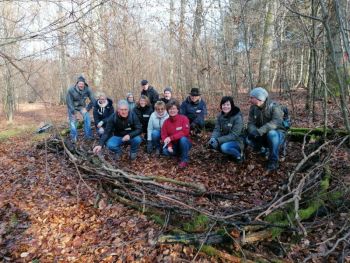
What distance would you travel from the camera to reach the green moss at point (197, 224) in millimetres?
3695

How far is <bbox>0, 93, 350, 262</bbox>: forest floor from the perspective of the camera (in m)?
3.62

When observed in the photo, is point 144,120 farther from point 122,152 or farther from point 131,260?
point 131,260

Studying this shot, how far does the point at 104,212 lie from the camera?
181 inches

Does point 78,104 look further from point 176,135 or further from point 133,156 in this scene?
point 176,135

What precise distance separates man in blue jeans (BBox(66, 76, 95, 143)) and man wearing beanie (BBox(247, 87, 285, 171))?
5.03m

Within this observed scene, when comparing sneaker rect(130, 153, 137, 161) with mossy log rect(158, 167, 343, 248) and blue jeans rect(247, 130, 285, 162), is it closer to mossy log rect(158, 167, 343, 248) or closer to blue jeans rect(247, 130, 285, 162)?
blue jeans rect(247, 130, 285, 162)

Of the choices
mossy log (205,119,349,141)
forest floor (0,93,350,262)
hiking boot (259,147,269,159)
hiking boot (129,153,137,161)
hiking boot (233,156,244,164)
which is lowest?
forest floor (0,93,350,262)

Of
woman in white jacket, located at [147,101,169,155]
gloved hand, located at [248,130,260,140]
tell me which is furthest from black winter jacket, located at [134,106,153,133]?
gloved hand, located at [248,130,260,140]

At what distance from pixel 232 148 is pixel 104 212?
2611 millimetres

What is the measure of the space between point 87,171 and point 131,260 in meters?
2.63

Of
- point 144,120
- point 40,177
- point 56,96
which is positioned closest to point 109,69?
point 144,120

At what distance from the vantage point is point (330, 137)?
5.77 m

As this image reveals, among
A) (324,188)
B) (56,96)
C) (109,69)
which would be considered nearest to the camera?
(324,188)

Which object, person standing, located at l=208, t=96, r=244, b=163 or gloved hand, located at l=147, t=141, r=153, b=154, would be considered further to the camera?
gloved hand, located at l=147, t=141, r=153, b=154
